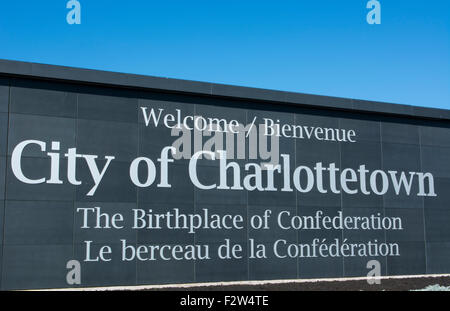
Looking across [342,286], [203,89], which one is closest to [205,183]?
[203,89]

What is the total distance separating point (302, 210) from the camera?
46.9ft

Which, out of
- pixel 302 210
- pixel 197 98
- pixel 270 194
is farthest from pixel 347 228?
pixel 197 98

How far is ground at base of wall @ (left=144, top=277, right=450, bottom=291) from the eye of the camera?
12508 millimetres

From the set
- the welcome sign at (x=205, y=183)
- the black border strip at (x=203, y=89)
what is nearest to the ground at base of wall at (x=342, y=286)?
the welcome sign at (x=205, y=183)

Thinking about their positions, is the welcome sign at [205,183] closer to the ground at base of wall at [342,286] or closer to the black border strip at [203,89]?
the black border strip at [203,89]

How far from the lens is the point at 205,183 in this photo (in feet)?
44.2

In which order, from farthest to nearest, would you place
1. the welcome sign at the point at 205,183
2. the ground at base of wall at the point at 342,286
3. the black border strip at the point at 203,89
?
the ground at base of wall at the point at 342,286 < the black border strip at the point at 203,89 < the welcome sign at the point at 205,183

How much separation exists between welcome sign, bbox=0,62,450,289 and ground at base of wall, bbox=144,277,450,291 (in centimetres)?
57

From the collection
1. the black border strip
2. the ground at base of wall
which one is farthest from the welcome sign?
the ground at base of wall

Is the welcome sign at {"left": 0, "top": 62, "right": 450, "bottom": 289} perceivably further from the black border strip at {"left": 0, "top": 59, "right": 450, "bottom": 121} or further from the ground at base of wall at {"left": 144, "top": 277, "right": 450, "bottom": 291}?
the ground at base of wall at {"left": 144, "top": 277, "right": 450, "bottom": 291}

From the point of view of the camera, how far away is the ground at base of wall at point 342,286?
492 inches

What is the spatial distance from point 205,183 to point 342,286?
151 inches

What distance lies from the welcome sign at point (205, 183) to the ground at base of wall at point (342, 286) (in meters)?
0.57
